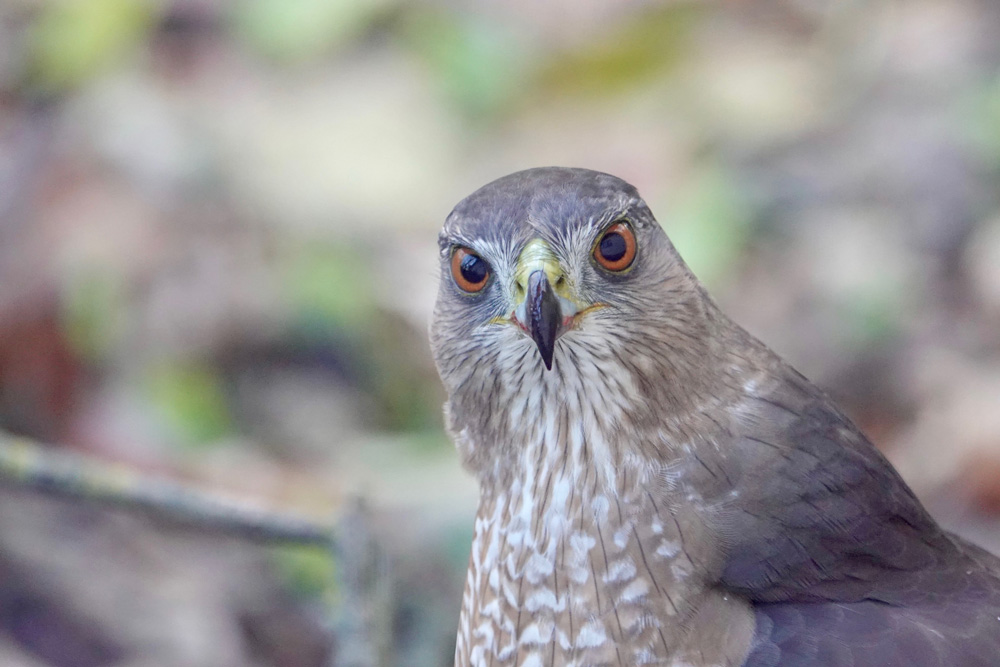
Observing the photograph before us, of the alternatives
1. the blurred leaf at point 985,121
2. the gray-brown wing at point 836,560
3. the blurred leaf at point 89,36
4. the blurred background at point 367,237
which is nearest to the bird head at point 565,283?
the gray-brown wing at point 836,560

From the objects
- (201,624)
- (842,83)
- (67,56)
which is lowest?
(201,624)

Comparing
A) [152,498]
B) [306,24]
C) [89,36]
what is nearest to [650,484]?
[152,498]

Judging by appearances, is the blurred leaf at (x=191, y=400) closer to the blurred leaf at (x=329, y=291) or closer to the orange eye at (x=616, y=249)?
the blurred leaf at (x=329, y=291)

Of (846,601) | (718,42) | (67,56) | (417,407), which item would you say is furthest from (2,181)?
(846,601)

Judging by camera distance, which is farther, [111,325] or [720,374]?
[111,325]

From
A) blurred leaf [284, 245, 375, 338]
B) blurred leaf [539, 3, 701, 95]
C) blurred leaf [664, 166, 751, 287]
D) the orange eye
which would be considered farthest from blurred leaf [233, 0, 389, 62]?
the orange eye

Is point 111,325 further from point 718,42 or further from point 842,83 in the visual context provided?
point 842,83

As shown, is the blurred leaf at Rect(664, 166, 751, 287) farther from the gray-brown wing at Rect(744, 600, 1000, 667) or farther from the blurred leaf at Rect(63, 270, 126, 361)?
the gray-brown wing at Rect(744, 600, 1000, 667)

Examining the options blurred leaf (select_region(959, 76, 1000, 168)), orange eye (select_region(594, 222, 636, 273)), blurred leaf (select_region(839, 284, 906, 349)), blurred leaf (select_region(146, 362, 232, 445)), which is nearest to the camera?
orange eye (select_region(594, 222, 636, 273))
